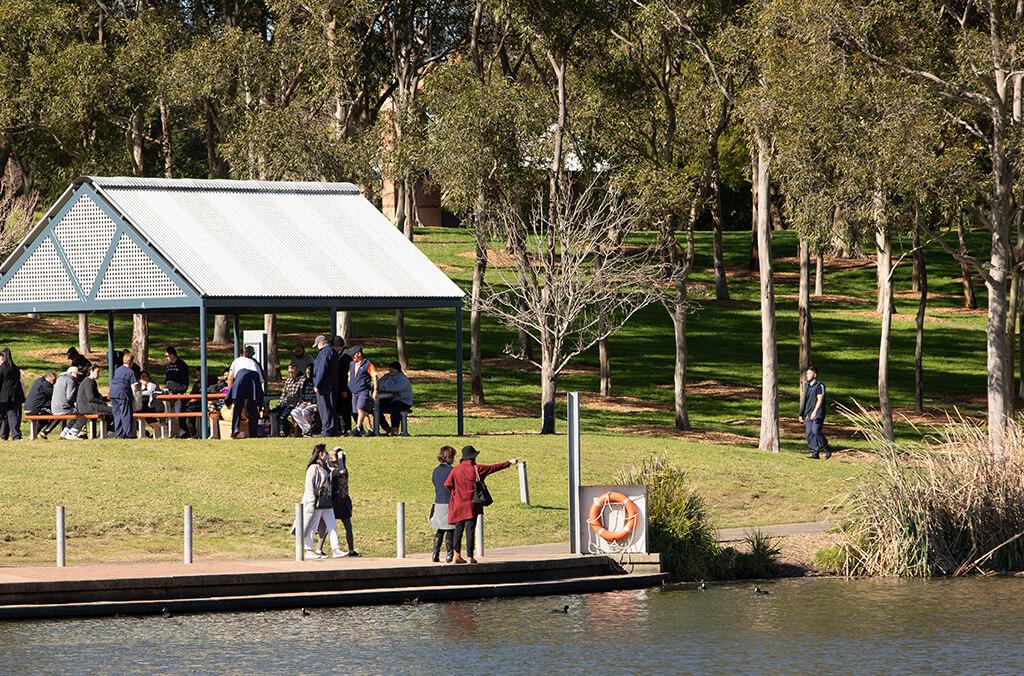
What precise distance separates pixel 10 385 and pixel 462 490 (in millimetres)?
11545

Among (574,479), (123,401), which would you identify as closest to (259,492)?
(123,401)

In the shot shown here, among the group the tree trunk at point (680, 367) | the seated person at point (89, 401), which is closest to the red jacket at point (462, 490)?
the seated person at point (89, 401)

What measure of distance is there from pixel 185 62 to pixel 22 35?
462 centimetres

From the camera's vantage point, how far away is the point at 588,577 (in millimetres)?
20547

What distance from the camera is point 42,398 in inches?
1120

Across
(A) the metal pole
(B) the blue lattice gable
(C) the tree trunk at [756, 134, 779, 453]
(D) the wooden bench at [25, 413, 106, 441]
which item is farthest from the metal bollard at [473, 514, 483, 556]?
(C) the tree trunk at [756, 134, 779, 453]

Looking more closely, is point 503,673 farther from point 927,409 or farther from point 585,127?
point 927,409

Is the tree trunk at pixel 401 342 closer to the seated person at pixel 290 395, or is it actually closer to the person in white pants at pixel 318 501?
the seated person at pixel 290 395

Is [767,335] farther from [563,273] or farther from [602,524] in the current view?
[602,524]

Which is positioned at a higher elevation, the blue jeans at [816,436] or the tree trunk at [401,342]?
the tree trunk at [401,342]

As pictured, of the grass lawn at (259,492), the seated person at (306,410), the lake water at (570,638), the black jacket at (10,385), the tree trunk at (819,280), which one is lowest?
the lake water at (570,638)

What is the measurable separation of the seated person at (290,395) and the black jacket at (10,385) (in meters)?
4.43

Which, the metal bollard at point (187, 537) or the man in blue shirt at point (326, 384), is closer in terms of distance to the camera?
the metal bollard at point (187, 537)

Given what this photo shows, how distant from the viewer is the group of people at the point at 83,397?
27.4 m
